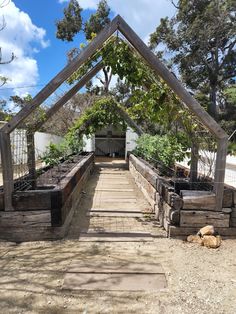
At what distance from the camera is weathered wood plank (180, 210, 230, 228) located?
3502 millimetres

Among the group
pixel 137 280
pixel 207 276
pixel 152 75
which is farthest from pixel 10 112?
pixel 207 276

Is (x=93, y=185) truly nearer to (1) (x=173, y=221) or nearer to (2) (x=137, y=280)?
(1) (x=173, y=221)

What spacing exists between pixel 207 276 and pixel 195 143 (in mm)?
2130

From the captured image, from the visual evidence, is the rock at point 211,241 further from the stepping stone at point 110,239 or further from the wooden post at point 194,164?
the wooden post at point 194,164

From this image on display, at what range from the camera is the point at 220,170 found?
3.48 metres

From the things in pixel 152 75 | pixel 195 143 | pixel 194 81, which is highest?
pixel 194 81

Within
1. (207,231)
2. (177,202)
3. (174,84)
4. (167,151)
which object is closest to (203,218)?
A: (207,231)

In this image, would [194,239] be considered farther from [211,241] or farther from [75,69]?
[75,69]

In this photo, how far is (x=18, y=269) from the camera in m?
2.66

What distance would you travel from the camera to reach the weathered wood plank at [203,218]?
138 inches

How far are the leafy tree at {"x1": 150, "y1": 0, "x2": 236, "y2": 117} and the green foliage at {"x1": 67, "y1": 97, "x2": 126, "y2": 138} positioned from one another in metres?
10.9

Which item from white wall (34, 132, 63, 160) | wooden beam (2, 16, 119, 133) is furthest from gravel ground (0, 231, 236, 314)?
white wall (34, 132, 63, 160)

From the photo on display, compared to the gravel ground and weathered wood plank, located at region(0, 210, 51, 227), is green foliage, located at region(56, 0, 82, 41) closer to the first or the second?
weathered wood plank, located at region(0, 210, 51, 227)

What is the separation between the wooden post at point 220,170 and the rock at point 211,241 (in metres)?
0.39
